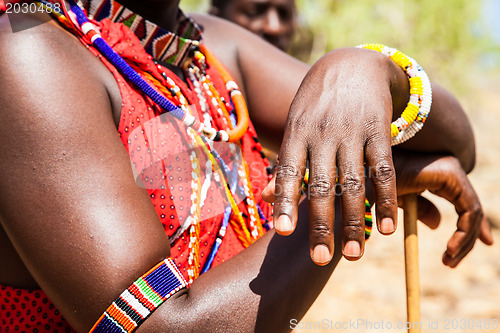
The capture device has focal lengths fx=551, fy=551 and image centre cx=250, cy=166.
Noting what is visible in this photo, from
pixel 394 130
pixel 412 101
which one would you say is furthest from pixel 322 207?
pixel 412 101

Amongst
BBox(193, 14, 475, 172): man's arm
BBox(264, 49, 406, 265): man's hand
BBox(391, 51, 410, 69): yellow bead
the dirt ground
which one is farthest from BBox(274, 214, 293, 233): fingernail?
the dirt ground

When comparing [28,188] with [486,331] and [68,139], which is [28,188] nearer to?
[68,139]

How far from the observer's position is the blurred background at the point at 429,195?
12.0 ft

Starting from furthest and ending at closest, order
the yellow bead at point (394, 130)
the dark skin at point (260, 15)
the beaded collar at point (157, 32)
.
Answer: the dark skin at point (260, 15)
the beaded collar at point (157, 32)
the yellow bead at point (394, 130)

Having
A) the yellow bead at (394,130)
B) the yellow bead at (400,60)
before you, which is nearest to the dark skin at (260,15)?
the yellow bead at (400,60)

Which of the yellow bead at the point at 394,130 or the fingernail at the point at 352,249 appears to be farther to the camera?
the yellow bead at the point at 394,130

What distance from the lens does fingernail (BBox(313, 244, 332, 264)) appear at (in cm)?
85

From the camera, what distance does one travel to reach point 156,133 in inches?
45.9

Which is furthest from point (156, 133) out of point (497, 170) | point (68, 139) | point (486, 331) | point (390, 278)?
point (497, 170)

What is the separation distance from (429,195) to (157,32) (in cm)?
557

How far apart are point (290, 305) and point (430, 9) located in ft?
23.8

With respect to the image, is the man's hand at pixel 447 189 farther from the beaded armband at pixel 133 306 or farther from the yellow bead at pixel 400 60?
the beaded armband at pixel 133 306

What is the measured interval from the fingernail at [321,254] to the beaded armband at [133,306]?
28 cm

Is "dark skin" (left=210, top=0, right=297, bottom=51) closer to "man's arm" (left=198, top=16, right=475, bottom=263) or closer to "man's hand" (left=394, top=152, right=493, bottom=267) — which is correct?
"man's hand" (left=394, top=152, right=493, bottom=267)
